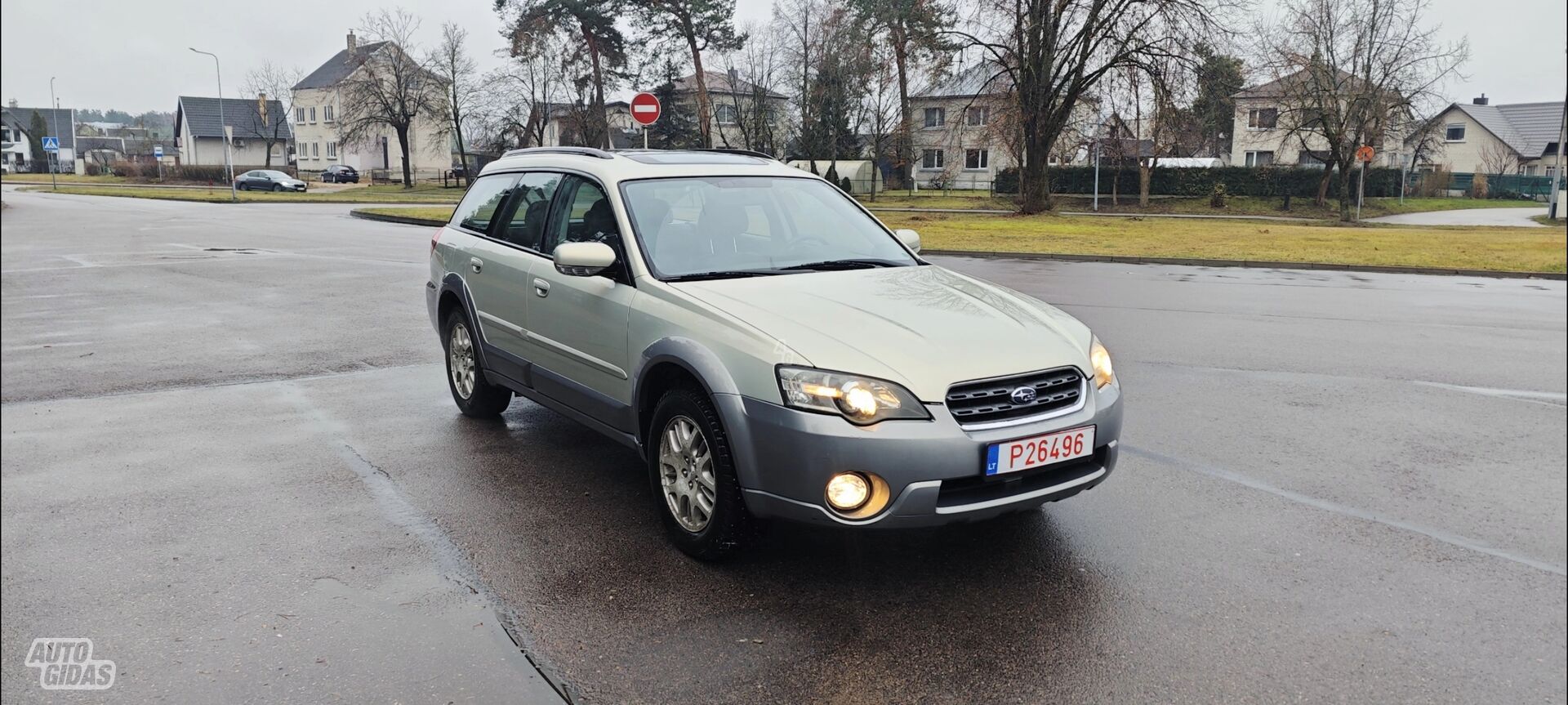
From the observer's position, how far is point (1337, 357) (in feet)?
29.1

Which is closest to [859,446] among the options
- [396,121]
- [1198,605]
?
[1198,605]

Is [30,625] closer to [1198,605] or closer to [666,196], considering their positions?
[666,196]

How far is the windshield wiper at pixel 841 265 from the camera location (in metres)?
4.95

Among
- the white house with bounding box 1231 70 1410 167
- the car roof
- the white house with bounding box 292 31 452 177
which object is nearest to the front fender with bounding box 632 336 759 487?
the car roof

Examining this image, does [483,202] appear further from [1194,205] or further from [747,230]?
[1194,205]

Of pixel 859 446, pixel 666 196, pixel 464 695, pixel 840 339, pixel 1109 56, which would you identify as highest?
pixel 1109 56

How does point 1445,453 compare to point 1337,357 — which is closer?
point 1445,453

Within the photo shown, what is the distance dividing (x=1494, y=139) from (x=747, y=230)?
289ft

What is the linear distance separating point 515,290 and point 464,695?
297cm

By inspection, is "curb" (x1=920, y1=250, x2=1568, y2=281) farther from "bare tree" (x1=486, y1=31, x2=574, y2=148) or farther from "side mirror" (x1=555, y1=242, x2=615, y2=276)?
"bare tree" (x1=486, y1=31, x2=574, y2=148)

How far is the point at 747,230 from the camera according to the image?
17.0 feet

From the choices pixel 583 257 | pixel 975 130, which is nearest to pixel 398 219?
pixel 583 257

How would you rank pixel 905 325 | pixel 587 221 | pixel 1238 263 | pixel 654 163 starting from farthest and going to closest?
pixel 1238 263
pixel 654 163
pixel 587 221
pixel 905 325

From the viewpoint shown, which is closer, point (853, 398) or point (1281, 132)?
point (853, 398)
